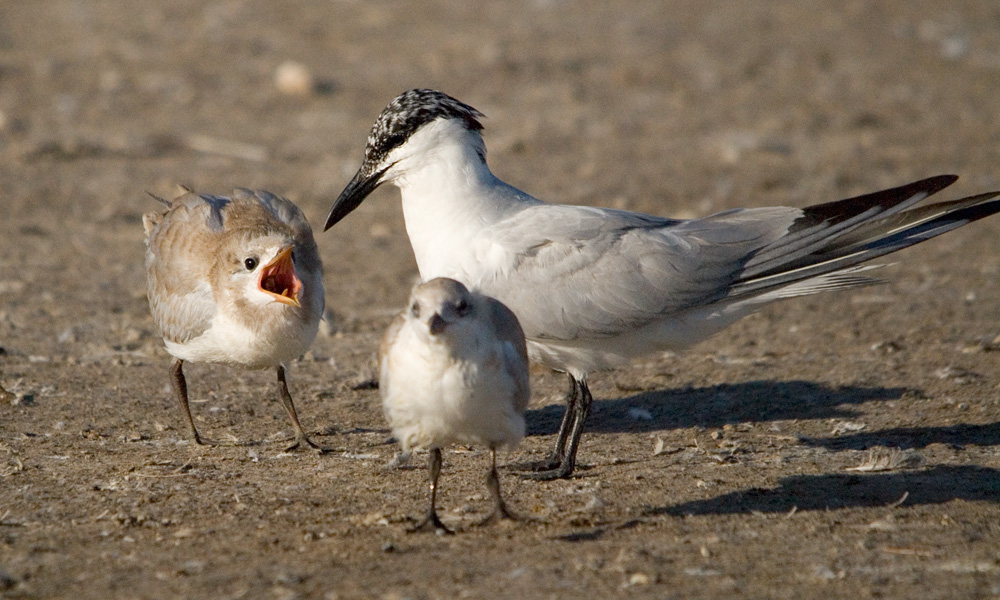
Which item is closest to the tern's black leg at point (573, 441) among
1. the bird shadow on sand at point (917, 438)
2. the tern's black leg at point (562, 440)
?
the tern's black leg at point (562, 440)

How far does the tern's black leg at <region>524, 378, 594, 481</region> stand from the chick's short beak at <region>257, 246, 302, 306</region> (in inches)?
50.1

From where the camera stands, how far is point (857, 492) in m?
4.49

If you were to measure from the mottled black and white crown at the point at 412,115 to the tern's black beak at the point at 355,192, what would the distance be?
170mm

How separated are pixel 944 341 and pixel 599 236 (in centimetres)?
243

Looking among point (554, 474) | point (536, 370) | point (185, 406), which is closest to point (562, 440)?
point (554, 474)

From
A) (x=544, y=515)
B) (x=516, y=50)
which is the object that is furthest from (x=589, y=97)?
(x=544, y=515)

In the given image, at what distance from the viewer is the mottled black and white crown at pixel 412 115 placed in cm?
530

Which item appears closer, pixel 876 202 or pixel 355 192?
pixel 876 202

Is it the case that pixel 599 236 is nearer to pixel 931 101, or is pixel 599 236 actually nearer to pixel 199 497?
pixel 199 497

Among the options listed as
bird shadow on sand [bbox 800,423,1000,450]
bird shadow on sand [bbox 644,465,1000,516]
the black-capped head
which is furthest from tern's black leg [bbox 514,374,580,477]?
the black-capped head

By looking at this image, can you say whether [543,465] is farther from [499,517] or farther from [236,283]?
[236,283]

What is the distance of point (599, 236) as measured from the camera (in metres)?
5.02

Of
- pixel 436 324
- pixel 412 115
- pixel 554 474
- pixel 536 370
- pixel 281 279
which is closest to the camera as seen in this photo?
pixel 436 324

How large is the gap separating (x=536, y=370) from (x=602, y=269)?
1.40 meters
